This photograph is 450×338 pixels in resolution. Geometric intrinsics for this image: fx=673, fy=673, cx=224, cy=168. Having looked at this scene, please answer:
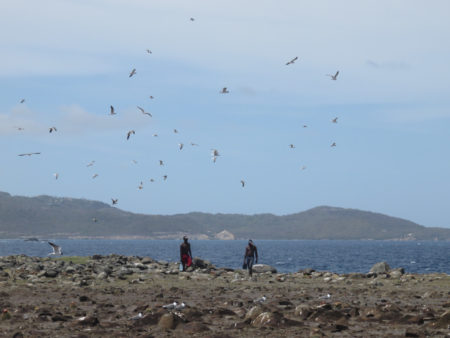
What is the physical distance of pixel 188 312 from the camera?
647 inches

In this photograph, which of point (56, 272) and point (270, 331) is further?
point (56, 272)

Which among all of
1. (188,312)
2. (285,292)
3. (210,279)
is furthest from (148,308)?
(210,279)

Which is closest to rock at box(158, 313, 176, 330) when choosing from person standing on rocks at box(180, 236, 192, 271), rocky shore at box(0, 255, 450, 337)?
rocky shore at box(0, 255, 450, 337)

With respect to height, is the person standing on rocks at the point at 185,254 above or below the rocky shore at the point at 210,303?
above

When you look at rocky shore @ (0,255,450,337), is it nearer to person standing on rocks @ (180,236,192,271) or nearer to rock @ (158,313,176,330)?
rock @ (158,313,176,330)

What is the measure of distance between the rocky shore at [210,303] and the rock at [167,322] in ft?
0.07

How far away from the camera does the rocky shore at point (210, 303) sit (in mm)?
14609

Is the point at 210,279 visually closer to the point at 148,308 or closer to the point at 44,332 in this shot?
the point at 148,308

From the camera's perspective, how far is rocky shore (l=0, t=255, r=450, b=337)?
14.6 meters

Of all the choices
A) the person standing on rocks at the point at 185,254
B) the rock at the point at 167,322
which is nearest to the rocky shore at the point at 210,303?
the rock at the point at 167,322

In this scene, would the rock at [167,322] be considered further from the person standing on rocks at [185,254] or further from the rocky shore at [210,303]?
the person standing on rocks at [185,254]

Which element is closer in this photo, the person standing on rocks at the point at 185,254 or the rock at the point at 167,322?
the rock at the point at 167,322

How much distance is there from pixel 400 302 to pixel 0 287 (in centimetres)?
1433

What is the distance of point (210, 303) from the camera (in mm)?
20016
